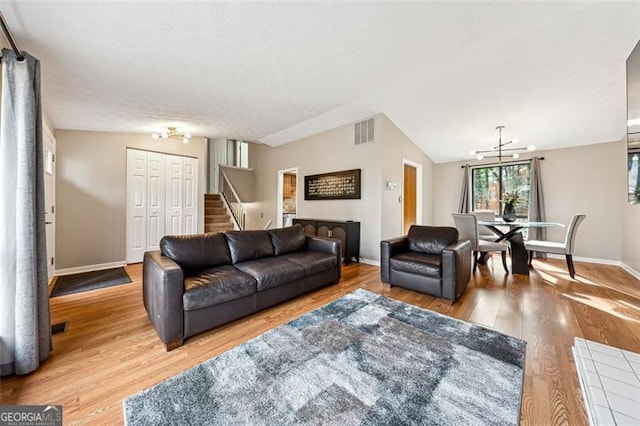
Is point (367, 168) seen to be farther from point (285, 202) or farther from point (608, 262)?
point (608, 262)

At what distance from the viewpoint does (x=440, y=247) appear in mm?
3303

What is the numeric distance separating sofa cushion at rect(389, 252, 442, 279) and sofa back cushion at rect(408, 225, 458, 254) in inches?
5.1

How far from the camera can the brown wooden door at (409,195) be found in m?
5.82

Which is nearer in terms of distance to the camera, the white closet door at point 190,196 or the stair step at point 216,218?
the white closet door at point 190,196

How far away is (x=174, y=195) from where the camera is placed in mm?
5047

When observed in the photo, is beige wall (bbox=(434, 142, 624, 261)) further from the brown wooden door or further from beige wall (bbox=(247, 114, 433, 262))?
the brown wooden door

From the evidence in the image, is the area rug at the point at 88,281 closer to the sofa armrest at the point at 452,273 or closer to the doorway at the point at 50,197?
the doorway at the point at 50,197

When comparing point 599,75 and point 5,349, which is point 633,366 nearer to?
point 599,75

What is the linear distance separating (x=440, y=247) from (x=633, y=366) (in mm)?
1857

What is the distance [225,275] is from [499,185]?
6663mm

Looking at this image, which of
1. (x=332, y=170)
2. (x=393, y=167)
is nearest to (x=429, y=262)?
(x=393, y=167)

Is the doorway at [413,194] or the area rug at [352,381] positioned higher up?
the doorway at [413,194]

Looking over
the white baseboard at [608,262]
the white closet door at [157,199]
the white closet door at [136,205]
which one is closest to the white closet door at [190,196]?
the white closet door at [157,199]

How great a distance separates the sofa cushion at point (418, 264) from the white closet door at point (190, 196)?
14.3 feet
